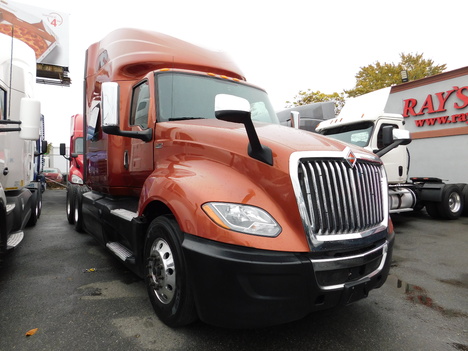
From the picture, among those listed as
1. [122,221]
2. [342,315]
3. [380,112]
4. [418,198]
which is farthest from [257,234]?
[418,198]

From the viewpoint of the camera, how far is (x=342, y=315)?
291 cm

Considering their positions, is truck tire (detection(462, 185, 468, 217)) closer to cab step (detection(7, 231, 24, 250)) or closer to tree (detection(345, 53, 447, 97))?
cab step (detection(7, 231, 24, 250))

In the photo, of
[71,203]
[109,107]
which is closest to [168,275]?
[109,107]

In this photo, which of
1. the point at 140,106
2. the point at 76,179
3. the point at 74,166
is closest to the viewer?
the point at 140,106

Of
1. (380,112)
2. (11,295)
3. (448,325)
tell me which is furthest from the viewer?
(380,112)

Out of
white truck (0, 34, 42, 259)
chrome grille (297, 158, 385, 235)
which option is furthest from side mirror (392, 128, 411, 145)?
white truck (0, 34, 42, 259)

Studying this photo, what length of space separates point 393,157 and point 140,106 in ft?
20.3

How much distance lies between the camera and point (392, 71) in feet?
79.8

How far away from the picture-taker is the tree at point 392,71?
23.7 meters

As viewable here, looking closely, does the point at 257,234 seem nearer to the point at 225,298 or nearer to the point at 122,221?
the point at 225,298

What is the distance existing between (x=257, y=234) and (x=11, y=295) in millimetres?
2870

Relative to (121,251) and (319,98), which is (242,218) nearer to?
(121,251)

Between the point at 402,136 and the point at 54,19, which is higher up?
the point at 54,19

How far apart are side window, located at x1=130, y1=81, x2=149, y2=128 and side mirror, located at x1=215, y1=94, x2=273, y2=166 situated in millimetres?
1576
